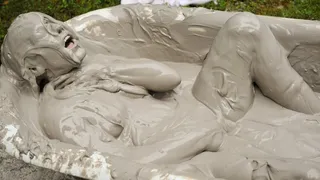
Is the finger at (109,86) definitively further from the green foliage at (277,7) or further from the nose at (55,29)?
the green foliage at (277,7)

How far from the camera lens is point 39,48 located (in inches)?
66.3

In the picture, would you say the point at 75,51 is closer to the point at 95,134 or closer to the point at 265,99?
the point at 95,134

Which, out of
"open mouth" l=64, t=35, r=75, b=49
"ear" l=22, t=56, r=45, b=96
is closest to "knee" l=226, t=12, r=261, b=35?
"open mouth" l=64, t=35, r=75, b=49

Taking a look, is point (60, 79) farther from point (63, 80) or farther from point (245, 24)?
point (245, 24)

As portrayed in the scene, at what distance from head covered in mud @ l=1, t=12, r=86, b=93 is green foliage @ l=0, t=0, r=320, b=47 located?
6.00ft

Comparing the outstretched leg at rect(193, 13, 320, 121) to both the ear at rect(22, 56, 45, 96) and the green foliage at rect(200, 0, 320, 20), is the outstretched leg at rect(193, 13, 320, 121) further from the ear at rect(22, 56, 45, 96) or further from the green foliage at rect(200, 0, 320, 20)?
the green foliage at rect(200, 0, 320, 20)

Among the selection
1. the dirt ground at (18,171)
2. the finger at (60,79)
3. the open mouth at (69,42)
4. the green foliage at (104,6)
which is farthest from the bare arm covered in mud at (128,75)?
the green foliage at (104,6)

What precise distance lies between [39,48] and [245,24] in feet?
2.66

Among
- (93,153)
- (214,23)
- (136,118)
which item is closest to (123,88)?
(136,118)

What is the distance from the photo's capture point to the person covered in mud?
1661 mm

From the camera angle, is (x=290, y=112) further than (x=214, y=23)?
No

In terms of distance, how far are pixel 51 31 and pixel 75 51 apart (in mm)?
121

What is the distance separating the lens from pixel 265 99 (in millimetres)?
1938

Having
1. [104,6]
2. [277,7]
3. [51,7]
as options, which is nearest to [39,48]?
[104,6]
